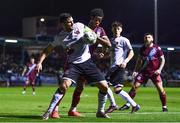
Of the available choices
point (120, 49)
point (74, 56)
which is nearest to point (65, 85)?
point (74, 56)

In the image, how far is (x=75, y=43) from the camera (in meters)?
11.7

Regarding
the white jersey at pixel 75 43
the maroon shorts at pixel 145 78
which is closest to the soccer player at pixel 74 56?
the white jersey at pixel 75 43

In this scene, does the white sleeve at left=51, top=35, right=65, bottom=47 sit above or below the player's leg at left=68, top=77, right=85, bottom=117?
above

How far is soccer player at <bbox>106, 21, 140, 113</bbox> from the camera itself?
552 inches

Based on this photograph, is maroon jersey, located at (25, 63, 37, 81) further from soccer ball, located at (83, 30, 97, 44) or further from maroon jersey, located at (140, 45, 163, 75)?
soccer ball, located at (83, 30, 97, 44)

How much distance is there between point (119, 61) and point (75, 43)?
2.94 metres

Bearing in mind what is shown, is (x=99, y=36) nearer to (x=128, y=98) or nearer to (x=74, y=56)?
(x=74, y=56)

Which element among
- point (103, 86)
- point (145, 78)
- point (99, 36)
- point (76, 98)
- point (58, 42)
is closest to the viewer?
point (58, 42)

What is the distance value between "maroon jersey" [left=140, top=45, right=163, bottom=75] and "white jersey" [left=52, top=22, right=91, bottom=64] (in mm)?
4461

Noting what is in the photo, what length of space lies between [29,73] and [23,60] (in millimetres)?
27588

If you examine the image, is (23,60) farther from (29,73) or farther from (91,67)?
(91,67)

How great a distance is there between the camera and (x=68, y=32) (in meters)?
11.7

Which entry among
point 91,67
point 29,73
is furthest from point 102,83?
point 29,73

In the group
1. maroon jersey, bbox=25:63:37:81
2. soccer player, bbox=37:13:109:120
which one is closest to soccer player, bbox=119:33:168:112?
soccer player, bbox=37:13:109:120
